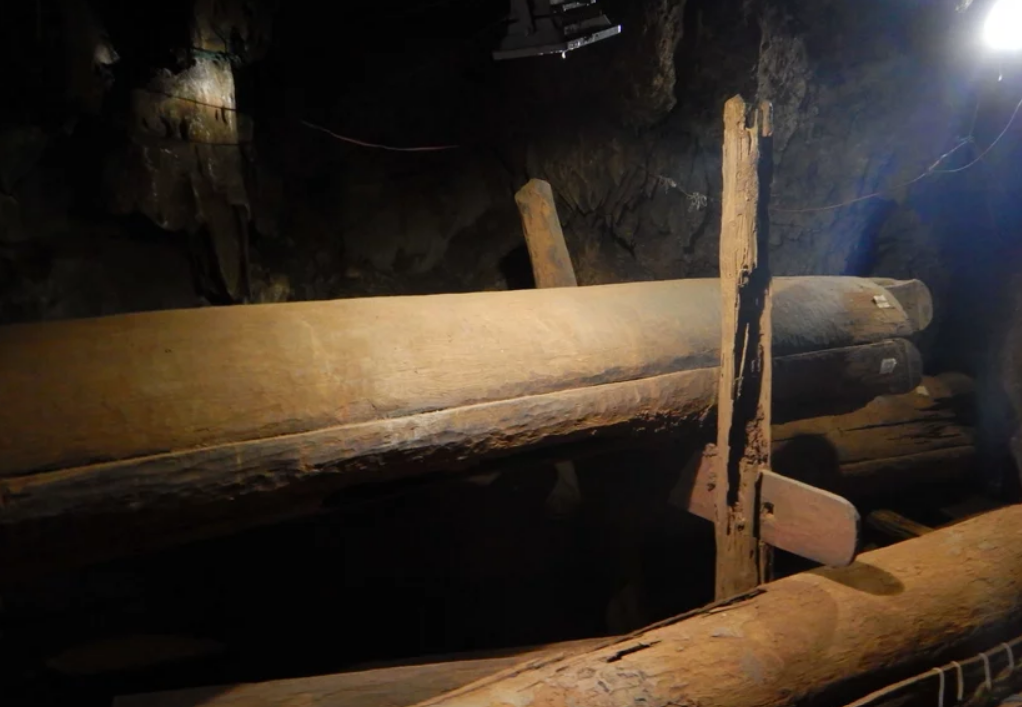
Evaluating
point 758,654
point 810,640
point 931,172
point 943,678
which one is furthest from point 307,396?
point 931,172

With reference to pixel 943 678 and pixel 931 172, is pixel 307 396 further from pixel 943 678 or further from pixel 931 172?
pixel 931 172

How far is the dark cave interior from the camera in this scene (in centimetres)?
309

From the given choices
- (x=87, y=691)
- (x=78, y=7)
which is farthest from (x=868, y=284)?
A: (x=78, y=7)

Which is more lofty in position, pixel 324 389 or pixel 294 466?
pixel 324 389

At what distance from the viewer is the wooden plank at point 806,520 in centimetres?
206

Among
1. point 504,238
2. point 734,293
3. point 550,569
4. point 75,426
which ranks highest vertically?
point 504,238

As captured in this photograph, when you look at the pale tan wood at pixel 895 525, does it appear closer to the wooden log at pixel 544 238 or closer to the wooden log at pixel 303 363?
the wooden log at pixel 544 238

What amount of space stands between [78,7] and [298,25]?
1349 millimetres

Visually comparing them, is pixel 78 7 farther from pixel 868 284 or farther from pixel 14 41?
pixel 868 284

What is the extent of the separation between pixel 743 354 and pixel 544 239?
127 cm

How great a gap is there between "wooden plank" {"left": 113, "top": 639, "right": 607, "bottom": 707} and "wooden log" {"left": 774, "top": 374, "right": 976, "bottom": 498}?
2.21 meters

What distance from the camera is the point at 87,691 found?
2.46 meters

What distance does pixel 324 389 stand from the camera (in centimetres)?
180

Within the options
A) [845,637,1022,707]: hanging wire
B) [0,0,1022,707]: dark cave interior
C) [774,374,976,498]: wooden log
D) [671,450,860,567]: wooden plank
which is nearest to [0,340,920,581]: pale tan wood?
[0,0,1022,707]: dark cave interior
